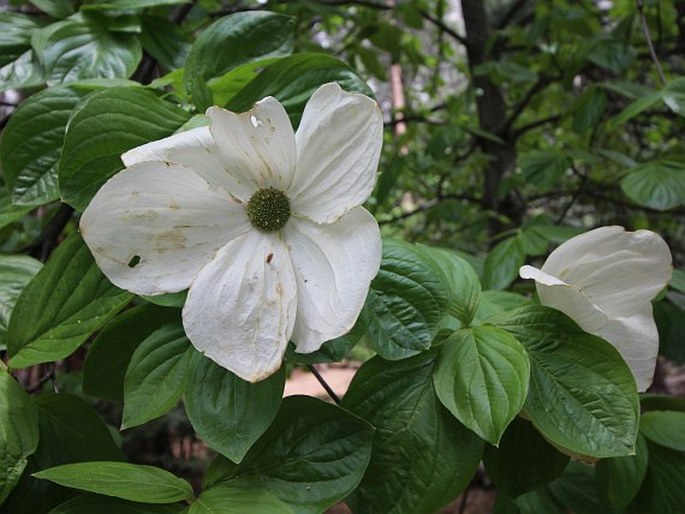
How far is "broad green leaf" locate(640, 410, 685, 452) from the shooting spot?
617mm

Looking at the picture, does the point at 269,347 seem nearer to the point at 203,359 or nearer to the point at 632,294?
the point at 203,359

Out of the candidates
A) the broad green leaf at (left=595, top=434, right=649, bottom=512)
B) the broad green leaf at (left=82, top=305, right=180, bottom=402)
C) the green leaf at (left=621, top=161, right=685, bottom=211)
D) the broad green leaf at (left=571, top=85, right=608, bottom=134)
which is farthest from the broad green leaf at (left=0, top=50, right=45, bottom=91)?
the broad green leaf at (left=571, top=85, right=608, bottom=134)

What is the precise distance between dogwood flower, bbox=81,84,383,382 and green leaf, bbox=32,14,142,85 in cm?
25

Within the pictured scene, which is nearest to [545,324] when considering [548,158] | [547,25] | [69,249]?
[69,249]

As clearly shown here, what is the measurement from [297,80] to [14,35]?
30 centimetres

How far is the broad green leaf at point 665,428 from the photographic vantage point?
0.62m

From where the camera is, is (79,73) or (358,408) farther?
(79,73)

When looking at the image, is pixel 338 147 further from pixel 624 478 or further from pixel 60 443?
pixel 624 478

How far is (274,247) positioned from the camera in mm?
437

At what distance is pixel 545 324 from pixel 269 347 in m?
0.21

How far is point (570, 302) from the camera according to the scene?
48 cm

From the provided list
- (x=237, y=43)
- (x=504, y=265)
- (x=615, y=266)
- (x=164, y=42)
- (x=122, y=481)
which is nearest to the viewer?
(x=122, y=481)

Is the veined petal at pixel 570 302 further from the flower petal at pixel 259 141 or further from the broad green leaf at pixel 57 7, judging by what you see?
the broad green leaf at pixel 57 7

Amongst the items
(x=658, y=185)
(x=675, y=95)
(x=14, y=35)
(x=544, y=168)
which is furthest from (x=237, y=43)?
(x=544, y=168)
